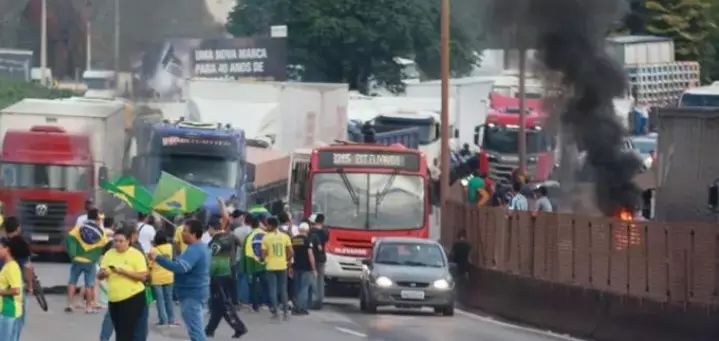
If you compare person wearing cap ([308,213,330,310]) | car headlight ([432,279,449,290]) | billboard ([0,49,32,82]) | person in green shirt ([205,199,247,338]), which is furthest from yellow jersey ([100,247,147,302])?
billboard ([0,49,32,82])

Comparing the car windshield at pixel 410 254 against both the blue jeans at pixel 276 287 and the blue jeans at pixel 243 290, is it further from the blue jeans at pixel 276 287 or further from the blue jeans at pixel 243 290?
the blue jeans at pixel 276 287

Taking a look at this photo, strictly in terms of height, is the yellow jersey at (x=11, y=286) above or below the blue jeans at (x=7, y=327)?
above

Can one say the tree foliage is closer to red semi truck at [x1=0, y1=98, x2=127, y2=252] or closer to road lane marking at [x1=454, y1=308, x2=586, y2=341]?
red semi truck at [x1=0, y1=98, x2=127, y2=252]

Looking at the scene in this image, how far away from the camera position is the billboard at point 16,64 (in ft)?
229

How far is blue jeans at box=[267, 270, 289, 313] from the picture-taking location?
2627 centimetres

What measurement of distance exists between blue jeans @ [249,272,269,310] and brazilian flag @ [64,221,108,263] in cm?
242

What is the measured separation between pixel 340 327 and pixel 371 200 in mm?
8047

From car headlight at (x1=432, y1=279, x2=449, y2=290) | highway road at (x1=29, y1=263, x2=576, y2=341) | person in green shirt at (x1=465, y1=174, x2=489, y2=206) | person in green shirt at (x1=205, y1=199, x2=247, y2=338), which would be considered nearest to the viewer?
person in green shirt at (x1=205, y1=199, x2=247, y2=338)

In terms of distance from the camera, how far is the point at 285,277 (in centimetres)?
2659

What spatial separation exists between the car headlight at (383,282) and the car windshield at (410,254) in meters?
0.73

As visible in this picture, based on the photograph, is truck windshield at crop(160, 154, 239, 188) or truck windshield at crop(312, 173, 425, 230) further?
truck windshield at crop(160, 154, 239, 188)

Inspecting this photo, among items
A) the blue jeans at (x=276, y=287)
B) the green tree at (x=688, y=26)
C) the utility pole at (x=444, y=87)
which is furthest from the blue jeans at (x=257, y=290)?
the green tree at (x=688, y=26)

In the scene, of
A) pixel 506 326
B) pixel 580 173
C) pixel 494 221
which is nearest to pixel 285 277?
pixel 506 326

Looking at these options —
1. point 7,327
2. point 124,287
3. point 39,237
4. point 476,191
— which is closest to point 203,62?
point 39,237
